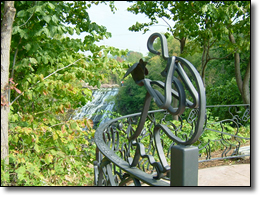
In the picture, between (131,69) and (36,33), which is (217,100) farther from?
(131,69)

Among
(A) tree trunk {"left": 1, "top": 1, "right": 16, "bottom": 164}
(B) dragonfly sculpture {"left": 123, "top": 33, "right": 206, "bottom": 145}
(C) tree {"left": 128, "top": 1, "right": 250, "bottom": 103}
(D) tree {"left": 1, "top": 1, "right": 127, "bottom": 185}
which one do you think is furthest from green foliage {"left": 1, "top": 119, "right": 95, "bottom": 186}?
(C) tree {"left": 128, "top": 1, "right": 250, "bottom": 103}

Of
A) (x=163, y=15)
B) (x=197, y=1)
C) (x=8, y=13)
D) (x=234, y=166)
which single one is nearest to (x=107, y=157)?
(x=8, y=13)

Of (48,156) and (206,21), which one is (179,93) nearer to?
(48,156)

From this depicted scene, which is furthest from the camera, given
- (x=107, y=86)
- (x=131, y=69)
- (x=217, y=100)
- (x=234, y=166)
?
(x=107, y=86)

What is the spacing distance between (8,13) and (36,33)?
39cm

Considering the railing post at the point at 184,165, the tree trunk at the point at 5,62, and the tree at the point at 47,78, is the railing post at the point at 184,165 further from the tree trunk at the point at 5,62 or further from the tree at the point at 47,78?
the tree trunk at the point at 5,62

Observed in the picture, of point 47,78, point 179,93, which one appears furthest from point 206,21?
point 179,93

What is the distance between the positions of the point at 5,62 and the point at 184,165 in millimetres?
2722

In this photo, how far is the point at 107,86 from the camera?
18859mm

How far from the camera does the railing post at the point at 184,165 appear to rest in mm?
974

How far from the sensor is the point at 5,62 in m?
2.93

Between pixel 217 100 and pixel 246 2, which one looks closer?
pixel 246 2

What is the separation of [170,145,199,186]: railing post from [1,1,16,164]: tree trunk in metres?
2.43

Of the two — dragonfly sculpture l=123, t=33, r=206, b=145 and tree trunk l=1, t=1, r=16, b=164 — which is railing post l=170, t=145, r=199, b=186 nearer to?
dragonfly sculpture l=123, t=33, r=206, b=145
